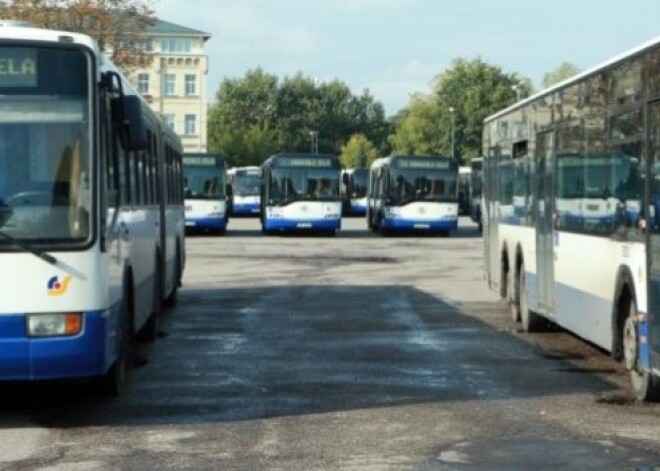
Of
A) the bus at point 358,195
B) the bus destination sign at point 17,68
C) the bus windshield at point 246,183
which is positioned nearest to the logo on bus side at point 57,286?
the bus destination sign at point 17,68

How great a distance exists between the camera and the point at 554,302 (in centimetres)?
1641

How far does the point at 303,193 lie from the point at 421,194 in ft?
13.0

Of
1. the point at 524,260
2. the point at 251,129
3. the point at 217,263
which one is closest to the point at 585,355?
the point at 524,260

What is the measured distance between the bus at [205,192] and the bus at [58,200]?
42.1 metres

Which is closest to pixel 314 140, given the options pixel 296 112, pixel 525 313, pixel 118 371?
pixel 296 112

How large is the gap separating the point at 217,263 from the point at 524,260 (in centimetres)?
1745

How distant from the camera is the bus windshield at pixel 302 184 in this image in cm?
5244

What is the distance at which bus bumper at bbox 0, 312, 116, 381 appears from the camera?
424 inches

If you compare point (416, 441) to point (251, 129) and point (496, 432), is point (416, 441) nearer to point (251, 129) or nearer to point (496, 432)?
point (496, 432)

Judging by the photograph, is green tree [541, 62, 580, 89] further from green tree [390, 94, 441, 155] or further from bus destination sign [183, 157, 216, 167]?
bus destination sign [183, 157, 216, 167]

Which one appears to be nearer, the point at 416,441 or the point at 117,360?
the point at 416,441

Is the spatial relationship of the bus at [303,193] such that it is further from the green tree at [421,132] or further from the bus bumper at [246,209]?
the green tree at [421,132]

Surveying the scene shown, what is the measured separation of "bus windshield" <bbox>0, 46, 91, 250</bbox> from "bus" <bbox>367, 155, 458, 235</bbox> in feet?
138

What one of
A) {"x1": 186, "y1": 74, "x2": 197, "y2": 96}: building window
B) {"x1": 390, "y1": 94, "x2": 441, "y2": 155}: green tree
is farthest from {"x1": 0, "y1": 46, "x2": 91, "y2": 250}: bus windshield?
{"x1": 186, "y1": 74, "x2": 197, "y2": 96}: building window
